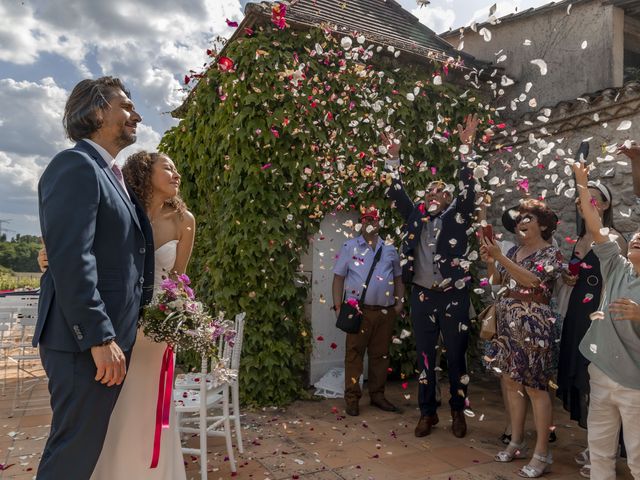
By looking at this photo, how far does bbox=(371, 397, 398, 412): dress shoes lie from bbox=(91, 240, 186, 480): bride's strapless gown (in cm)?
317

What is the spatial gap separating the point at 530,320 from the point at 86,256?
10.2 feet

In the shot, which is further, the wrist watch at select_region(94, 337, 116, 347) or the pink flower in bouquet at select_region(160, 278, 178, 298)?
the pink flower in bouquet at select_region(160, 278, 178, 298)

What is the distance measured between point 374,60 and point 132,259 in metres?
5.07

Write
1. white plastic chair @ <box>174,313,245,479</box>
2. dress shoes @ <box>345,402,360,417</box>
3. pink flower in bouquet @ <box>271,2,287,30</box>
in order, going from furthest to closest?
pink flower in bouquet @ <box>271,2,287,30</box>
dress shoes @ <box>345,402,360,417</box>
white plastic chair @ <box>174,313,245,479</box>

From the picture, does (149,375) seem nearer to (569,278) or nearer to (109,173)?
(109,173)

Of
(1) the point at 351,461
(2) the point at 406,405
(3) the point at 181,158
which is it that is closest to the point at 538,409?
(1) the point at 351,461

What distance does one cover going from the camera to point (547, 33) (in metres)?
7.23

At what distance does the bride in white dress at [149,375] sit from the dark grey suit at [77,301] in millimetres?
363

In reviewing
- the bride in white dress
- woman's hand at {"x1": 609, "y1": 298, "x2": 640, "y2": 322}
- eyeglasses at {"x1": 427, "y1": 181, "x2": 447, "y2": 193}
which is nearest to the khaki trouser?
Answer: woman's hand at {"x1": 609, "y1": 298, "x2": 640, "y2": 322}

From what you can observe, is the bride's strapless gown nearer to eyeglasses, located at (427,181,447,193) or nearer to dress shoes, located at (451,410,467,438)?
dress shoes, located at (451,410,467,438)

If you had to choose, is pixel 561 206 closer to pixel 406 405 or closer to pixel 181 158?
pixel 406 405

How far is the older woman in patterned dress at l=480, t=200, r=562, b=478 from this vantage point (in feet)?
12.1

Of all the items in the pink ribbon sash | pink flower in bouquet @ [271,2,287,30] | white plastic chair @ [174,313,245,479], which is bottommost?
A: white plastic chair @ [174,313,245,479]

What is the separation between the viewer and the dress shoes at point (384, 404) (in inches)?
208
